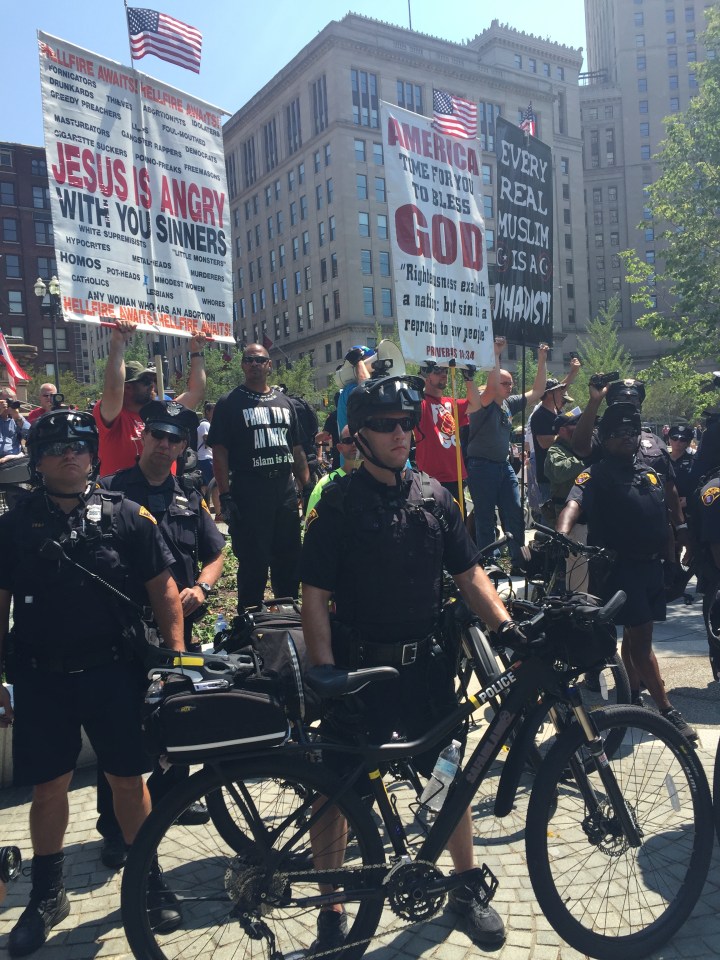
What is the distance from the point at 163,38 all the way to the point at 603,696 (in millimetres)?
6357

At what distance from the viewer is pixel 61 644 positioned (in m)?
2.98

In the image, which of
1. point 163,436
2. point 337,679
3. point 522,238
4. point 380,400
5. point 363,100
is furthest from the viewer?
point 363,100

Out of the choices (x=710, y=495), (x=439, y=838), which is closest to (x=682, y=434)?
(x=710, y=495)

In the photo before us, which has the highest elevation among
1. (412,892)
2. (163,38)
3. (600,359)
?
(163,38)

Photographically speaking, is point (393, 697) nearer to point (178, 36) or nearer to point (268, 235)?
point (178, 36)

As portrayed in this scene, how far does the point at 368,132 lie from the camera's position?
65.2m

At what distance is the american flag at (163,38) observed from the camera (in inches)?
257

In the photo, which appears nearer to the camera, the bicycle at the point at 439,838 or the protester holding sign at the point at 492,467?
the bicycle at the point at 439,838

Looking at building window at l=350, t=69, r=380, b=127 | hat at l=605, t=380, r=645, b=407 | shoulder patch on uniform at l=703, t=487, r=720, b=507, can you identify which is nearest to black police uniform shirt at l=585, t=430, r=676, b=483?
hat at l=605, t=380, r=645, b=407

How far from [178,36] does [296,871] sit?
692 centimetres

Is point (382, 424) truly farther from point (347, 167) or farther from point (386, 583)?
point (347, 167)

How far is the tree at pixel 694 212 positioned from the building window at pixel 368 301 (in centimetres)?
4948

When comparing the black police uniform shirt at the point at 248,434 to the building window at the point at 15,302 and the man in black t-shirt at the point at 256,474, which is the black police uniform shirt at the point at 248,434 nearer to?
the man in black t-shirt at the point at 256,474

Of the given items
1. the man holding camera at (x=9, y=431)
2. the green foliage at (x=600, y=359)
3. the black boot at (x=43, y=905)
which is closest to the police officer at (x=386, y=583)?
the black boot at (x=43, y=905)
